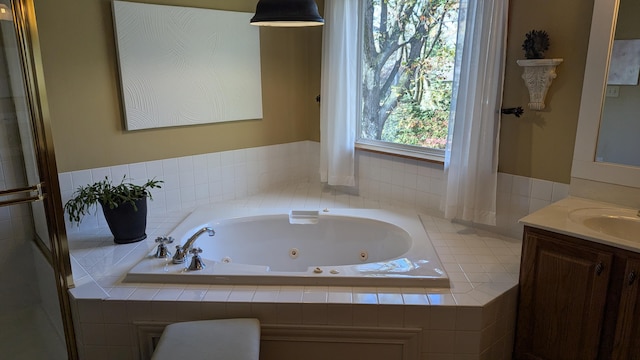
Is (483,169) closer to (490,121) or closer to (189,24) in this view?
(490,121)

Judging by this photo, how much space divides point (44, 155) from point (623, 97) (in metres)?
2.73

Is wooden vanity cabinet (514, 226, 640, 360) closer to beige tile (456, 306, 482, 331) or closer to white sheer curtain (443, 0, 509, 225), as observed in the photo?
beige tile (456, 306, 482, 331)

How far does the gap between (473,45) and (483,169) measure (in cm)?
72

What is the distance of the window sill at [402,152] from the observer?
303 centimetres

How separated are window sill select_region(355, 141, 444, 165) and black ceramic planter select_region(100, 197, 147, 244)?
1664 mm

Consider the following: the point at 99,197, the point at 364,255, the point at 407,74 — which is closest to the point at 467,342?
the point at 364,255

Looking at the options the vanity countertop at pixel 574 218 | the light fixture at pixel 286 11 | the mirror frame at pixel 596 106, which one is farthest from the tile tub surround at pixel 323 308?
the light fixture at pixel 286 11

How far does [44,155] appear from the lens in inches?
79.4

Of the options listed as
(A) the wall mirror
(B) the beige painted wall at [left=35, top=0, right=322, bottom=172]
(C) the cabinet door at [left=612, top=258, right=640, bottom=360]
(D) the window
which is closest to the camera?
(C) the cabinet door at [left=612, top=258, right=640, bottom=360]

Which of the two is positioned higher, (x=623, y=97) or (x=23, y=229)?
(x=623, y=97)

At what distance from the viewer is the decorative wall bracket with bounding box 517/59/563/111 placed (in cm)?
230

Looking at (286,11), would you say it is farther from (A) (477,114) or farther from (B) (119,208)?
(B) (119,208)

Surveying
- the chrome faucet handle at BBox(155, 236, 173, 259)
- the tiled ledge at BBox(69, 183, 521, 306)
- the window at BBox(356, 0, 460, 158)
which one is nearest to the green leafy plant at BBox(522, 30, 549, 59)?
the window at BBox(356, 0, 460, 158)

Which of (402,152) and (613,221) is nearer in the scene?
(613,221)
